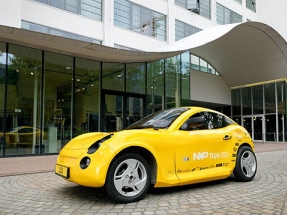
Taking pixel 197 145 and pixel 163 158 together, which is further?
pixel 197 145

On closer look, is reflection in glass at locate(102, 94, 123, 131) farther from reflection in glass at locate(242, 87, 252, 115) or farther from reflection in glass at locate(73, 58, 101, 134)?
reflection in glass at locate(242, 87, 252, 115)

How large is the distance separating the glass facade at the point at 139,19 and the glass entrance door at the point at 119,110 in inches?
229

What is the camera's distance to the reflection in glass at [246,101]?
2454 cm

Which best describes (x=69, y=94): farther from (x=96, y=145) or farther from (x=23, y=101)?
(x=96, y=145)

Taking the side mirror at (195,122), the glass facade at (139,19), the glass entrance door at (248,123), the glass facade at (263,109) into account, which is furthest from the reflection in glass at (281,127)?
the side mirror at (195,122)

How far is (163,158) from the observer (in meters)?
4.84

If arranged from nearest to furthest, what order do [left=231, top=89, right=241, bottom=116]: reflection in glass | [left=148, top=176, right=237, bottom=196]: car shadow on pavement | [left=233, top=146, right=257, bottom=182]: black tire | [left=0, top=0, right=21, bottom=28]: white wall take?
1. [left=148, top=176, right=237, bottom=196]: car shadow on pavement
2. [left=233, top=146, right=257, bottom=182]: black tire
3. [left=0, top=0, right=21, bottom=28]: white wall
4. [left=231, top=89, right=241, bottom=116]: reflection in glass

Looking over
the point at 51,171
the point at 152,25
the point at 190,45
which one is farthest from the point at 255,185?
the point at 152,25

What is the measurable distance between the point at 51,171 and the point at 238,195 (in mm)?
4979

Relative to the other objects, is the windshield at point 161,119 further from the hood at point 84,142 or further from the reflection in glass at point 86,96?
the reflection in glass at point 86,96

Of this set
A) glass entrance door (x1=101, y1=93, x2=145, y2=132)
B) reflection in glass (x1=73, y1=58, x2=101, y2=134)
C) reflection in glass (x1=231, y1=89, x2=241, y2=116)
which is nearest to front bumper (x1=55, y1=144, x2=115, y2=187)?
reflection in glass (x1=73, y1=58, x2=101, y2=134)

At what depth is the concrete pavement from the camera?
4145 millimetres

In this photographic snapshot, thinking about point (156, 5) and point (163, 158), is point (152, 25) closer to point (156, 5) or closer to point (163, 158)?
point (156, 5)

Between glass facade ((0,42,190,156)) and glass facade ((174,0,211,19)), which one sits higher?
glass facade ((174,0,211,19))
